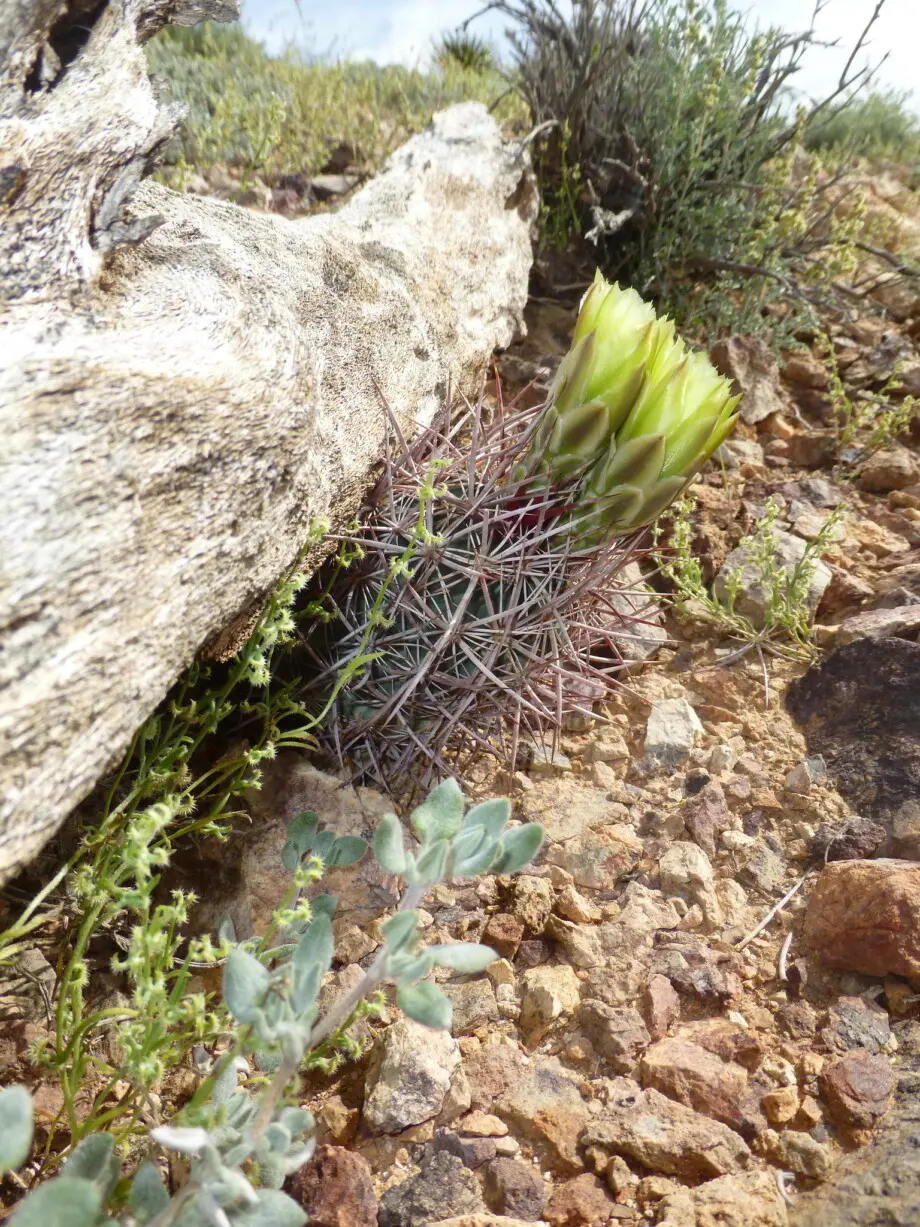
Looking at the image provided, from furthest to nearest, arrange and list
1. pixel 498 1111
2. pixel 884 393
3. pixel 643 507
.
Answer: pixel 884 393 → pixel 643 507 → pixel 498 1111

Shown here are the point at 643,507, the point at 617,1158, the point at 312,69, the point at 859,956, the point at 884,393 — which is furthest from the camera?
the point at 312,69

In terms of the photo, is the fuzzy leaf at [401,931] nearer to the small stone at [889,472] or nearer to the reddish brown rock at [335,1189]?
the reddish brown rock at [335,1189]

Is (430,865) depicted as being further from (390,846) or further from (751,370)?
(751,370)

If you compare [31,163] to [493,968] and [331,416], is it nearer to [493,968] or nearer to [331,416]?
[331,416]

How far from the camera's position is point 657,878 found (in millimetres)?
1938

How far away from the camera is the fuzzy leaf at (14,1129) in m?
0.82

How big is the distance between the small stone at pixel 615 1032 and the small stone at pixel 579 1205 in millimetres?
221

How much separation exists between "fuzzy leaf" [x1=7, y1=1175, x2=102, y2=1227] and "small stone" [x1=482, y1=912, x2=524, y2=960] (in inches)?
39.4

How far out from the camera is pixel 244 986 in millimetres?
1108

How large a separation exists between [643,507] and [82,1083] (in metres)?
1.48

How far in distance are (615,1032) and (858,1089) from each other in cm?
39

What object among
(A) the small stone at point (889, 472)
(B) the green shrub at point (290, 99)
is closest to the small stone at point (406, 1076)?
(A) the small stone at point (889, 472)

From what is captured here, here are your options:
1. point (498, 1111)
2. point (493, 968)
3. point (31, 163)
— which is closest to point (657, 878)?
point (493, 968)

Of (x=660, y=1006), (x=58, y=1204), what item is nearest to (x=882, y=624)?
(x=660, y=1006)
